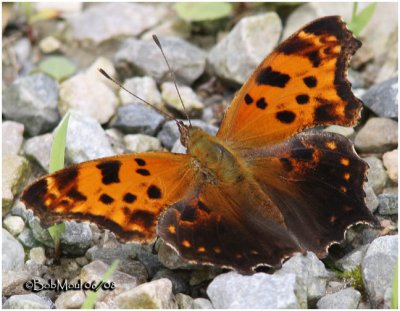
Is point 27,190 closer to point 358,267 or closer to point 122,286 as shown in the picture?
point 122,286

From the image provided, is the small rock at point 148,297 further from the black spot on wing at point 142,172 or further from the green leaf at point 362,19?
the green leaf at point 362,19

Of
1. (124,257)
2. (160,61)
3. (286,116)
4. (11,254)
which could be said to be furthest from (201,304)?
(160,61)

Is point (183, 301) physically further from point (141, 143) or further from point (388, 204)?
point (141, 143)

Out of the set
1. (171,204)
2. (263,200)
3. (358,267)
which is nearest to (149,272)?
(171,204)

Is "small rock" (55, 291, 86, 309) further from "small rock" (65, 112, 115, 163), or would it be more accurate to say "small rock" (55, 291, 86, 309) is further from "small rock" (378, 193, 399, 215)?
"small rock" (378, 193, 399, 215)

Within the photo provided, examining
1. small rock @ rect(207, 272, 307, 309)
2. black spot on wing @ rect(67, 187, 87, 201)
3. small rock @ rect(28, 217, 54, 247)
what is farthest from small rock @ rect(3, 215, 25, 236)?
small rock @ rect(207, 272, 307, 309)
